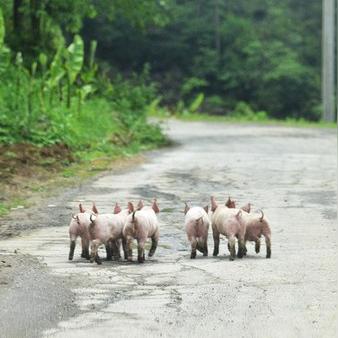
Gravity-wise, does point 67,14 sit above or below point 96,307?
above

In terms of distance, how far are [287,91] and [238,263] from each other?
3918cm

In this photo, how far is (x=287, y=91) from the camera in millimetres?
48188

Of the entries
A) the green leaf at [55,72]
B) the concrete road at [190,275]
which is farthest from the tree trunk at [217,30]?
the concrete road at [190,275]

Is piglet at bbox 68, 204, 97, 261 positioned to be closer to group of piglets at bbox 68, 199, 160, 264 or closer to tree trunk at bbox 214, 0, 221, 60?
group of piglets at bbox 68, 199, 160, 264

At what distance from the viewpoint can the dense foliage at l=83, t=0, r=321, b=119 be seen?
48.4 m

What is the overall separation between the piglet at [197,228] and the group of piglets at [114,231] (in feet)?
1.02

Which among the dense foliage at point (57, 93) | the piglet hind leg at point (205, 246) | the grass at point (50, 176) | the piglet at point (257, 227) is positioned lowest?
the grass at point (50, 176)

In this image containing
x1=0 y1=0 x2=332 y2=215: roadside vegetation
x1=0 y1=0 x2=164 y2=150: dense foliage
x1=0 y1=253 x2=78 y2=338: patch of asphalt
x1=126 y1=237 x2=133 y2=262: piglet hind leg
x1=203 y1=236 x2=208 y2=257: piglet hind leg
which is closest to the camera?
x1=0 y1=253 x2=78 y2=338: patch of asphalt

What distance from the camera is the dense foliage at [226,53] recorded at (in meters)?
48.4

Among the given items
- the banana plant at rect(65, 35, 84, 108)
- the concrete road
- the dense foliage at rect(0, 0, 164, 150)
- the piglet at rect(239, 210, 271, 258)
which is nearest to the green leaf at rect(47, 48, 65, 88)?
the dense foliage at rect(0, 0, 164, 150)

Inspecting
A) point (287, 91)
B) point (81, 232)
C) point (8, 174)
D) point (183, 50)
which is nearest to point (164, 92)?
point (183, 50)

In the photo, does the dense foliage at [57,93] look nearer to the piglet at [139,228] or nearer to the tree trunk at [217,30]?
the piglet at [139,228]

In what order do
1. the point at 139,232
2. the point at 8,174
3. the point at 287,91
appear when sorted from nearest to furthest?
the point at 139,232, the point at 8,174, the point at 287,91

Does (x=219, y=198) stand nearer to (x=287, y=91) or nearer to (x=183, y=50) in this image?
(x=287, y=91)
